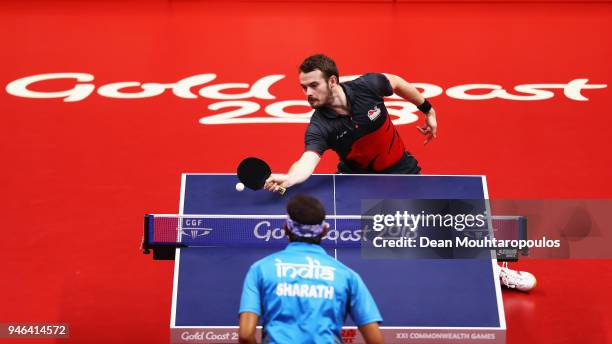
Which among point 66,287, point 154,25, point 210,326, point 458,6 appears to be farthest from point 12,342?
point 458,6

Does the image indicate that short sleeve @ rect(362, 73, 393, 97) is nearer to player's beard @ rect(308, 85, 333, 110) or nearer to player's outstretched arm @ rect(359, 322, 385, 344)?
player's beard @ rect(308, 85, 333, 110)

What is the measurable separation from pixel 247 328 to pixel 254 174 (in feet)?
5.03

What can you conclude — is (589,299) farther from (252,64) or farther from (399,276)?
(252,64)

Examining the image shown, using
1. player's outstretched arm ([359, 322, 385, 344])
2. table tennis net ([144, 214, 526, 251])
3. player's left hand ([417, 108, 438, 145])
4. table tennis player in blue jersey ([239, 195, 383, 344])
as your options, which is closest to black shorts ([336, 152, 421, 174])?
player's left hand ([417, 108, 438, 145])

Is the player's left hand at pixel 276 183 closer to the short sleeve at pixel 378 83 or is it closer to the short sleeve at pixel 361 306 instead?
the short sleeve at pixel 378 83

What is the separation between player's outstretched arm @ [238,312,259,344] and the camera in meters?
4.41

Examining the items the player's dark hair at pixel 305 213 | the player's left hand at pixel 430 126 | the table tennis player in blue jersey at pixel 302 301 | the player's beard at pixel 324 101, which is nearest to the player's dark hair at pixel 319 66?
the player's beard at pixel 324 101

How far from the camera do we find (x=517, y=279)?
6949mm

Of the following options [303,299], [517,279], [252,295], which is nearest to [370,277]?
[303,299]

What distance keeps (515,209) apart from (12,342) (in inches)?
162

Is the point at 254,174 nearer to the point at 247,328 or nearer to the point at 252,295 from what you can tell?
the point at 252,295

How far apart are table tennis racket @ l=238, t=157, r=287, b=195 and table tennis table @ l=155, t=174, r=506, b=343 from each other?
137 millimetres

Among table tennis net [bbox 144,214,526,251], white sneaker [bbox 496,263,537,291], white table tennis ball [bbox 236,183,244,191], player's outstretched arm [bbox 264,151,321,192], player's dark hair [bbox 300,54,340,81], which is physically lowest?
white sneaker [bbox 496,263,537,291]

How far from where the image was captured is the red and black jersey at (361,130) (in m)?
6.21
